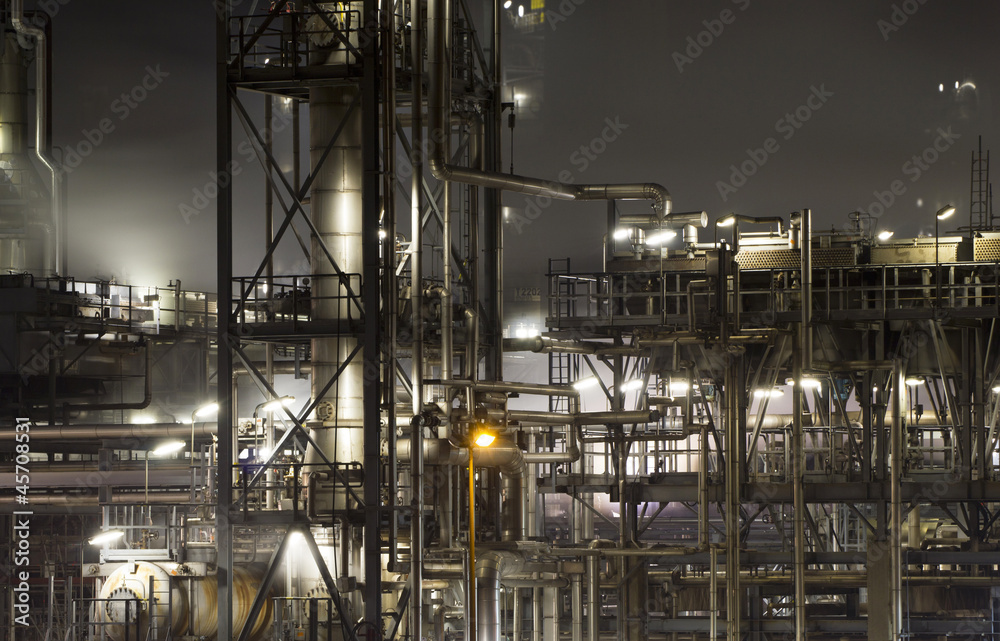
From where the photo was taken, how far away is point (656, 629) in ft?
96.6

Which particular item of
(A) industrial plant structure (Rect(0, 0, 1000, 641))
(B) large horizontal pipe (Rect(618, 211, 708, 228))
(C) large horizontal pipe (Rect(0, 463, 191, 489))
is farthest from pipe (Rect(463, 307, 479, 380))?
(C) large horizontal pipe (Rect(0, 463, 191, 489))

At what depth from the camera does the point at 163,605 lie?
22391mm

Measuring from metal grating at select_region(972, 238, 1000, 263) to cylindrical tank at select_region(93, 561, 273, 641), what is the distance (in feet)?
68.7

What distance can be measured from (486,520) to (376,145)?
855 centimetres

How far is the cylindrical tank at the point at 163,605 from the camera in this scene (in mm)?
22281

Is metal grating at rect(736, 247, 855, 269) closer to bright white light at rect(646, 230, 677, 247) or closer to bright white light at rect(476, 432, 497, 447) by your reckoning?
bright white light at rect(646, 230, 677, 247)

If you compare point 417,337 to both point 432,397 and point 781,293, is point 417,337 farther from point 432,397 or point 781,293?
point 781,293

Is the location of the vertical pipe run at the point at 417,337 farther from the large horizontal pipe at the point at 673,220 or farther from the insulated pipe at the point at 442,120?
the large horizontal pipe at the point at 673,220

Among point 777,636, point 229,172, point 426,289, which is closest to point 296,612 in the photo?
point 426,289

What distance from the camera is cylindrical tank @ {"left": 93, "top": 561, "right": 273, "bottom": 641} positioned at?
22.3 metres

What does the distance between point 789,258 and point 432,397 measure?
1227 centimetres

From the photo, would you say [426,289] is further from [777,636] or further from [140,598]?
[777,636]

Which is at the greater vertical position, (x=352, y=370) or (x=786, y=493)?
(x=352, y=370)

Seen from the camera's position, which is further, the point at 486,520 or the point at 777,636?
the point at 777,636
